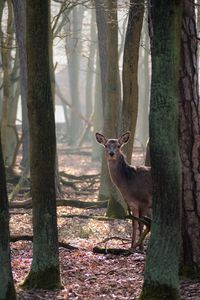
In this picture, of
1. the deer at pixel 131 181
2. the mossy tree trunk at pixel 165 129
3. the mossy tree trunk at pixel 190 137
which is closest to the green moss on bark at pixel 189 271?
the mossy tree trunk at pixel 190 137

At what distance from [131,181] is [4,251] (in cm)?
522

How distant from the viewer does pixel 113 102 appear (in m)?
17.0

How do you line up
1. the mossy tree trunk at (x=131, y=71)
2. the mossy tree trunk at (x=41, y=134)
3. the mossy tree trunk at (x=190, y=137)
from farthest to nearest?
1. the mossy tree trunk at (x=131, y=71)
2. the mossy tree trunk at (x=190, y=137)
3. the mossy tree trunk at (x=41, y=134)

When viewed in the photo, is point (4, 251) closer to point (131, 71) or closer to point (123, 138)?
point (123, 138)

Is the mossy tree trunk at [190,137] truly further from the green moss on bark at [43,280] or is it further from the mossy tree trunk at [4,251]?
the mossy tree trunk at [4,251]

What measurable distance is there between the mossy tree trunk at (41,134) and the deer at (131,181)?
383cm

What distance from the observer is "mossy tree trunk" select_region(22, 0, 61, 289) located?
27.7 ft

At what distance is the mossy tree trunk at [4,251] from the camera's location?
775 centimetres

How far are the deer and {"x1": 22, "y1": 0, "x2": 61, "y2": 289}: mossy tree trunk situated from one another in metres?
3.83

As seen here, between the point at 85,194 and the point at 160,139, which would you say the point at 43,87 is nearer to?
the point at 160,139

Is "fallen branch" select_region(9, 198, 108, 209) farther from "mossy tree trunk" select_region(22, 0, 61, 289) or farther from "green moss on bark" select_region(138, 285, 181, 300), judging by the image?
"green moss on bark" select_region(138, 285, 181, 300)

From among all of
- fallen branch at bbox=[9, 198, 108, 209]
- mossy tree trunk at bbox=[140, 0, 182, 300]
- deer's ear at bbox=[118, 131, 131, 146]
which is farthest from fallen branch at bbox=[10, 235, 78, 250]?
fallen branch at bbox=[9, 198, 108, 209]

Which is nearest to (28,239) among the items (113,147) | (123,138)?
(113,147)

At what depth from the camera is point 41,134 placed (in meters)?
8.58
